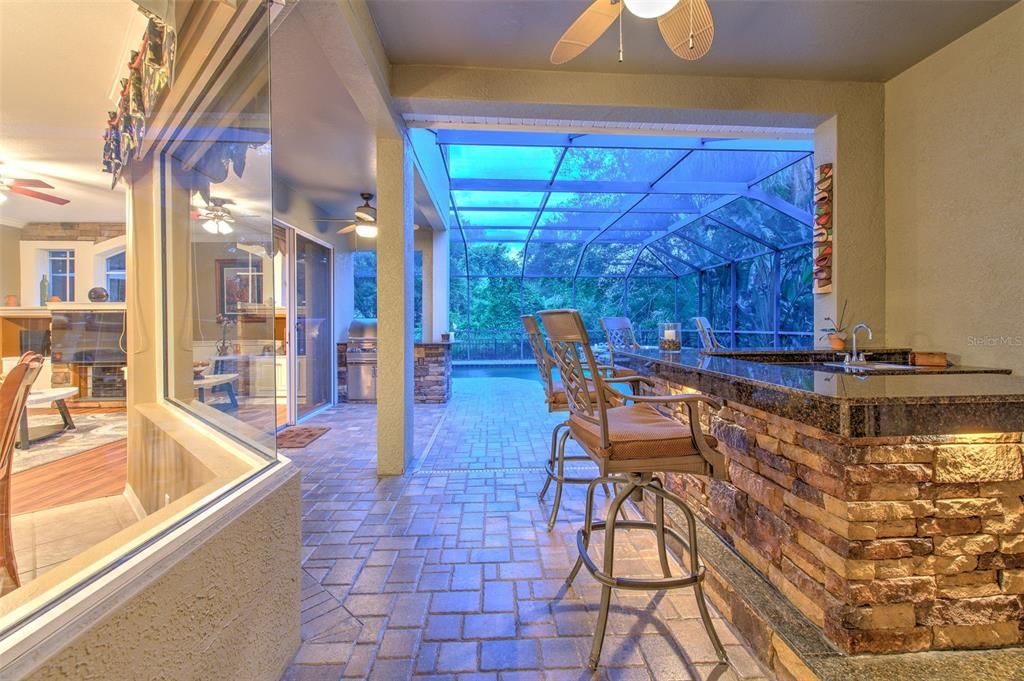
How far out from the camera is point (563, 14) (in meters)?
2.45

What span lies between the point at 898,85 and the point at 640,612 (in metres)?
3.99

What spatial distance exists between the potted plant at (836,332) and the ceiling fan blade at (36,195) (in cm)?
454

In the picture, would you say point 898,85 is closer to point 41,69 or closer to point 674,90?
point 674,90

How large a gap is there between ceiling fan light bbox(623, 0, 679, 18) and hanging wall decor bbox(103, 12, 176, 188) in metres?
1.93

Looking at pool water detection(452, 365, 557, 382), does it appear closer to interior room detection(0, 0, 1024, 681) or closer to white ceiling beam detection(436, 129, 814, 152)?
interior room detection(0, 0, 1024, 681)

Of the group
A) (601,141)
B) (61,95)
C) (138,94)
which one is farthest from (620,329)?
(61,95)

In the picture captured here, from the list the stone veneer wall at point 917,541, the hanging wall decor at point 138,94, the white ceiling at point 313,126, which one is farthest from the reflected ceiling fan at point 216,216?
the stone veneer wall at point 917,541

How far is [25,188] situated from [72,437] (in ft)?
4.33

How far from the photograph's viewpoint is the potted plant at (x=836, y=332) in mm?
A: 3049

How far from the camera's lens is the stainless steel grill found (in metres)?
6.20

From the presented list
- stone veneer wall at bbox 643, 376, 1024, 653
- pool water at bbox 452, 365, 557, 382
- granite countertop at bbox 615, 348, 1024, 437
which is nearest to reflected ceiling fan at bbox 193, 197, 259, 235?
granite countertop at bbox 615, 348, 1024, 437

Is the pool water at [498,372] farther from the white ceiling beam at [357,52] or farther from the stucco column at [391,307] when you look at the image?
the white ceiling beam at [357,52]

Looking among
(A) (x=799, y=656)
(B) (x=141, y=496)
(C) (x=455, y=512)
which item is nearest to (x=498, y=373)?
(C) (x=455, y=512)

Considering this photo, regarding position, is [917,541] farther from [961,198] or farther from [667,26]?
[961,198]
